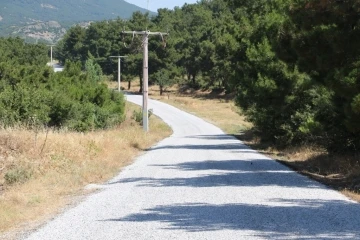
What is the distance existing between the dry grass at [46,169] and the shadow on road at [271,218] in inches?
95.2

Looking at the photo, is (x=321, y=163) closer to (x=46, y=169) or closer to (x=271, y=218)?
(x=46, y=169)

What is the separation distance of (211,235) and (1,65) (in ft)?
176

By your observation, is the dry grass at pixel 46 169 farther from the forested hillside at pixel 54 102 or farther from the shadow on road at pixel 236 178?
the forested hillside at pixel 54 102

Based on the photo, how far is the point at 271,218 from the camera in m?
10.5

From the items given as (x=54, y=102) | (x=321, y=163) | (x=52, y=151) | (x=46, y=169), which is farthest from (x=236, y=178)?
(x=54, y=102)

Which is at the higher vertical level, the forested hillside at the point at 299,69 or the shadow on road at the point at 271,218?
the forested hillside at the point at 299,69

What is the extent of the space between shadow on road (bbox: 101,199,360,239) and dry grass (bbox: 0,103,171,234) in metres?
2.42

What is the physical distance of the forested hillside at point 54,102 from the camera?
3456 cm

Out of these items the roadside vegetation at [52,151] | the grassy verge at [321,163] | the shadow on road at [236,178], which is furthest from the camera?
the grassy verge at [321,163]

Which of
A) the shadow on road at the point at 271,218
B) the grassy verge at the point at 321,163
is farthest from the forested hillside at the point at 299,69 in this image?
the shadow on road at the point at 271,218

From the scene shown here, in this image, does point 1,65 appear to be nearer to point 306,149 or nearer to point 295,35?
point 306,149

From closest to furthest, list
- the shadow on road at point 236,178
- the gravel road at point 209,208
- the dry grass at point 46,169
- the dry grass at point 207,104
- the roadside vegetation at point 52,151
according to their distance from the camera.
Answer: the gravel road at point 209,208
the dry grass at point 46,169
the roadside vegetation at point 52,151
the shadow on road at point 236,178
the dry grass at point 207,104

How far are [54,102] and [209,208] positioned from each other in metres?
28.8

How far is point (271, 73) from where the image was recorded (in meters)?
29.4
